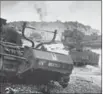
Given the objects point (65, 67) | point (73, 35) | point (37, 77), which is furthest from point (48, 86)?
point (73, 35)

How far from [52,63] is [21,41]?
168 cm

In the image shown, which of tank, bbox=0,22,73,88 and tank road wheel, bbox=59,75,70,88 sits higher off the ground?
tank, bbox=0,22,73,88

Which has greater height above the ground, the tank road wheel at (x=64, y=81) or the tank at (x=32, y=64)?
the tank at (x=32, y=64)

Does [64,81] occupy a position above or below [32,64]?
below

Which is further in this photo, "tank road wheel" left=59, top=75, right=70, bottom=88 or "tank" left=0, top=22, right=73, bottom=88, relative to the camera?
"tank road wheel" left=59, top=75, right=70, bottom=88

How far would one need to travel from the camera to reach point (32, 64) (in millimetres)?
5383

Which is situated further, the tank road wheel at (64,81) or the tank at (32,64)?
the tank road wheel at (64,81)

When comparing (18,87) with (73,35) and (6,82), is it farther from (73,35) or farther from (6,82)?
(73,35)

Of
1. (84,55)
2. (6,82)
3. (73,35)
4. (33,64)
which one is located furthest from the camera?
(73,35)

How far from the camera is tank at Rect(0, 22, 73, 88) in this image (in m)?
5.42

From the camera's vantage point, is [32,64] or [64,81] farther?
[64,81]

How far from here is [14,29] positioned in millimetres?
6629

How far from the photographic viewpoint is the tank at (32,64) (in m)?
5.42

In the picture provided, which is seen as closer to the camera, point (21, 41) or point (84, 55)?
point (21, 41)
